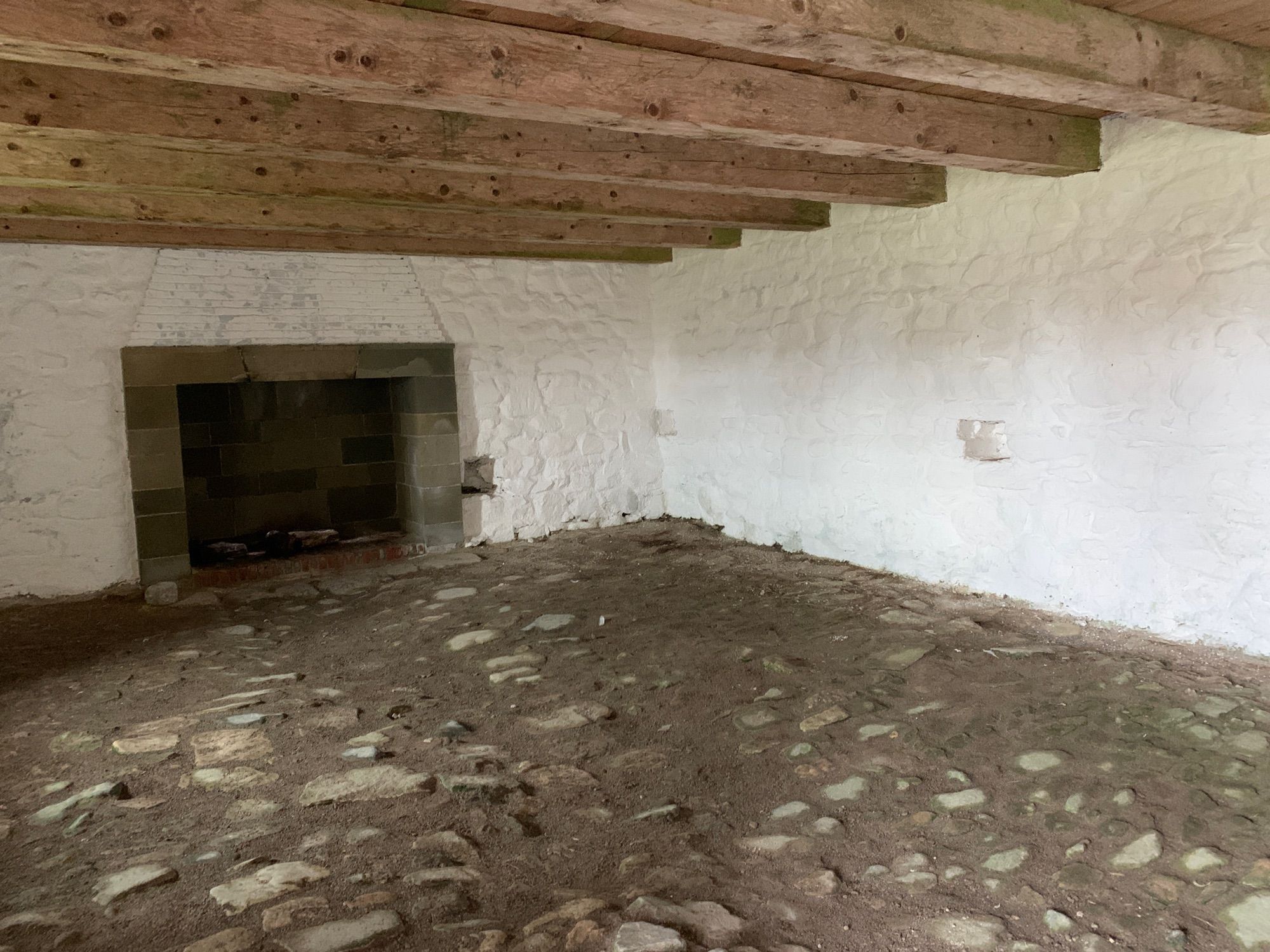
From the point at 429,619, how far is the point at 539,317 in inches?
100

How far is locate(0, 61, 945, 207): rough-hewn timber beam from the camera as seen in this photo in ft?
8.88

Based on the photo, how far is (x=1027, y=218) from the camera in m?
3.97

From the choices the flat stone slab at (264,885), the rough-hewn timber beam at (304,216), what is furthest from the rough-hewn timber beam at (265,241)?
the flat stone slab at (264,885)

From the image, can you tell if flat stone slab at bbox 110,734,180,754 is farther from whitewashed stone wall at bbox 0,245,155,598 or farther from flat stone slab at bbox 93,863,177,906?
whitewashed stone wall at bbox 0,245,155,598

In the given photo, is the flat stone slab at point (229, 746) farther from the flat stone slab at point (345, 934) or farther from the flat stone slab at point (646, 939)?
the flat stone slab at point (646, 939)

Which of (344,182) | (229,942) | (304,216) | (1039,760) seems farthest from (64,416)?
(1039,760)

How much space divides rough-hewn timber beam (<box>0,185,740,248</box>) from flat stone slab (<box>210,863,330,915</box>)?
2.62m

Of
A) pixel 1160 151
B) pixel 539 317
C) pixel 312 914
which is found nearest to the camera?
pixel 312 914

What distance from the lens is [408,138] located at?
3098mm

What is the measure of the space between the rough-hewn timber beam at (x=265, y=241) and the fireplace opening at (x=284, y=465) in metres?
1.14

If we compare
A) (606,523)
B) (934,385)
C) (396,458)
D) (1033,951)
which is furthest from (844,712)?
(396,458)

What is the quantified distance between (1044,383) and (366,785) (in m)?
3.21

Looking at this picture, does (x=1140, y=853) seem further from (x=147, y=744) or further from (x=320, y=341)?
(x=320, y=341)

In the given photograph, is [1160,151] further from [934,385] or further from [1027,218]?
[934,385]
